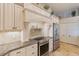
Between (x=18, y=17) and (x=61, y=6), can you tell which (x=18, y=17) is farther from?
(x=61, y=6)

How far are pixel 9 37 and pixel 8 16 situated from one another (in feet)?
1.69

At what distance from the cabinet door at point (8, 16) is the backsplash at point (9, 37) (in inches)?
9.5

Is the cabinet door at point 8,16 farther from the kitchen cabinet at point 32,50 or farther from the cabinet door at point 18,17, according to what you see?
the kitchen cabinet at point 32,50

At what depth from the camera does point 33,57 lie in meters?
1.73

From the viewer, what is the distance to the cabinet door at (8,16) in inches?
68.9

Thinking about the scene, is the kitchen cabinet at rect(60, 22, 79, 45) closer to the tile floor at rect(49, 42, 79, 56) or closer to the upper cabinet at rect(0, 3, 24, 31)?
the tile floor at rect(49, 42, 79, 56)

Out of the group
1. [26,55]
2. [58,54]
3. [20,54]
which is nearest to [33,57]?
[26,55]

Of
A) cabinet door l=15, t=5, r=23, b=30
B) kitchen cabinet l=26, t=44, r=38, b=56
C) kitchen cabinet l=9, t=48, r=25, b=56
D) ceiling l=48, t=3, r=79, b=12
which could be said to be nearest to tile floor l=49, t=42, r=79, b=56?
kitchen cabinet l=26, t=44, r=38, b=56

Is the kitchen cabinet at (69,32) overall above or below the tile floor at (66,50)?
above

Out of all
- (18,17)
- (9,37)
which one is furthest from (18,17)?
(9,37)

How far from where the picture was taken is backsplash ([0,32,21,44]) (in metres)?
1.91

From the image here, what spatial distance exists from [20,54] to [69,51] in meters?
0.91

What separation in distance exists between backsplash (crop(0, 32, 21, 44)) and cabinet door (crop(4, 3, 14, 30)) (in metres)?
0.24

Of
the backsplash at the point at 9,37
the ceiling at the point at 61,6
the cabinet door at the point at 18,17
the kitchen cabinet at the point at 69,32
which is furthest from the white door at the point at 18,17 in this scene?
the kitchen cabinet at the point at 69,32
